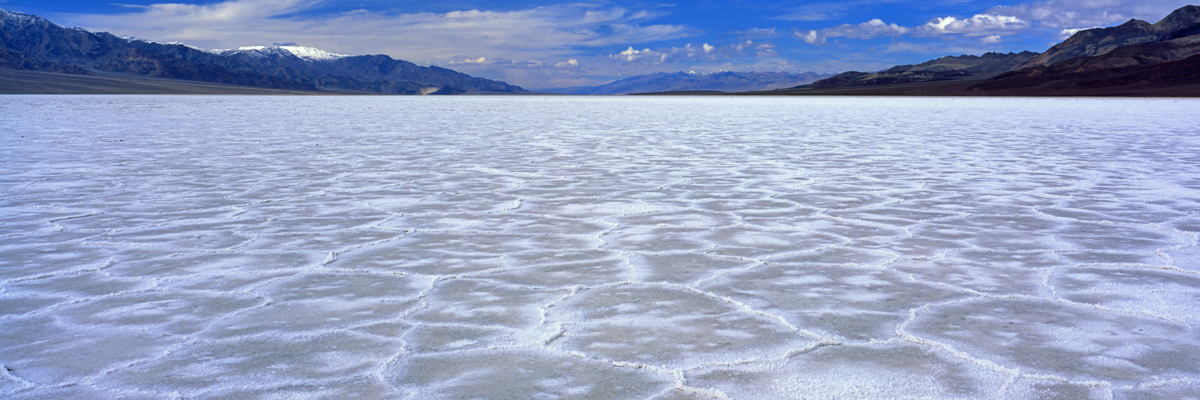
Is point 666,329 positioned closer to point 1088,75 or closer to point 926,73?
point 1088,75

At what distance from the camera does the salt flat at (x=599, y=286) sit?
5.52 feet

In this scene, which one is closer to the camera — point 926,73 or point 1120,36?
point 926,73

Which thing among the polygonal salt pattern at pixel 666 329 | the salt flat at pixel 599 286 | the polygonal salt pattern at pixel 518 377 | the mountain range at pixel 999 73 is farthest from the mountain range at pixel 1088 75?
the polygonal salt pattern at pixel 518 377

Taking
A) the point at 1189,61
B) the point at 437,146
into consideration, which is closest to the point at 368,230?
the point at 437,146

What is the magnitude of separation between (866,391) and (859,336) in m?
0.38

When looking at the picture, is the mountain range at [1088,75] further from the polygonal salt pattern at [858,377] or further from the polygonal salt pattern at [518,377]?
the polygonal salt pattern at [518,377]

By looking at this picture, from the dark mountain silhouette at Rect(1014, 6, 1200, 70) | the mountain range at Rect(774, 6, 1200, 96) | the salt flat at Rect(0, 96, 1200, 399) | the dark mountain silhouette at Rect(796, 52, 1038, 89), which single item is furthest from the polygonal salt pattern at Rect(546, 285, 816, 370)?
the dark mountain silhouette at Rect(1014, 6, 1200, 70)

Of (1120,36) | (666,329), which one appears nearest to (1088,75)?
(1120,36)

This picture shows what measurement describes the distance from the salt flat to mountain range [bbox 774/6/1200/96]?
78890mm

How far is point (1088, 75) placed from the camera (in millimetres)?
85438

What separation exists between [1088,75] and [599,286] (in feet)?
330

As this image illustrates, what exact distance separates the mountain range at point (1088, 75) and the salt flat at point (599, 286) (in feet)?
259

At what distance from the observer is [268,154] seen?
A: 7422mm

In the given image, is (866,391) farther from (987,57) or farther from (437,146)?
(987,57)
